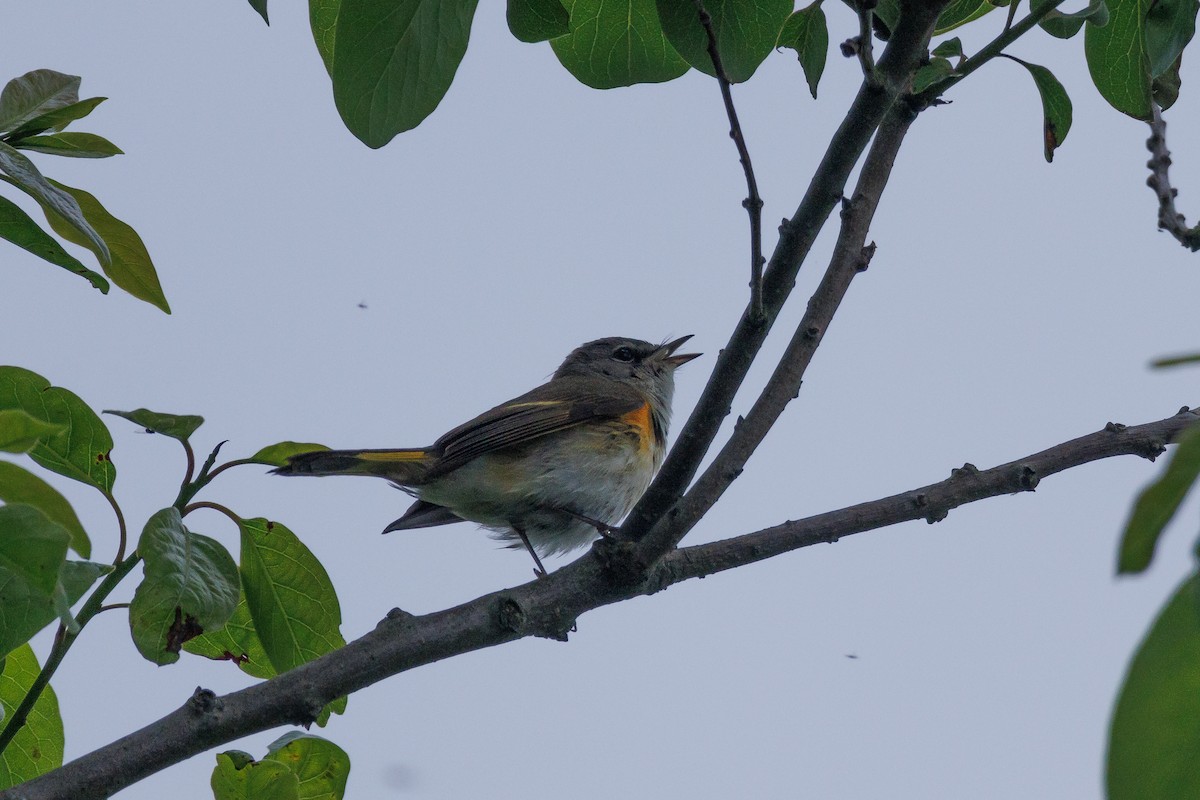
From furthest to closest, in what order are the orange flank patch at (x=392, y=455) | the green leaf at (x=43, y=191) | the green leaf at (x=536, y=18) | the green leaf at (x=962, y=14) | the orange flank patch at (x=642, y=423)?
1. the orange flank patch at (x=642, y=423)
2. the orange flank patch at (x=392, y=455)
3. the green leaf at (x=962, y=14)
4. the green leaf at (x=536, y=18)
5. the green leaf at (x=43, y=191)

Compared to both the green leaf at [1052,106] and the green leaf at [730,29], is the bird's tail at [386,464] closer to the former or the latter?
the green leaf at [730,29]

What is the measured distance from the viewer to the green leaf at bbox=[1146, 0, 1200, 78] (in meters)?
2.08

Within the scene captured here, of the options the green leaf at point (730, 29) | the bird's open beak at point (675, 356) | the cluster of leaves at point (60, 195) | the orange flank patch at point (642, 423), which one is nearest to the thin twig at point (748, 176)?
the green leaf at point (730, 29)

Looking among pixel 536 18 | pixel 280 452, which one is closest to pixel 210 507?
pixel 280 452

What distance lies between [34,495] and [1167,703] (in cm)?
106

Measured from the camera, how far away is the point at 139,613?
1908 millimetres

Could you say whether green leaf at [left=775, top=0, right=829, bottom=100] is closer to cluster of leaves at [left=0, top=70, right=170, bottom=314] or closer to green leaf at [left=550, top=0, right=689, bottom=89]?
green leaf at [left=550, top=0, right=689, bottom=89]

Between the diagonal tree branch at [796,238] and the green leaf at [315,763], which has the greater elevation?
the diagonal tree branch at [796,238]

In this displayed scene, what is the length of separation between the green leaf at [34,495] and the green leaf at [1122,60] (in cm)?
207

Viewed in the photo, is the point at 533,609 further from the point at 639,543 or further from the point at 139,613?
the point at 139,613

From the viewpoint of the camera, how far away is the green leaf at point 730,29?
202 cm

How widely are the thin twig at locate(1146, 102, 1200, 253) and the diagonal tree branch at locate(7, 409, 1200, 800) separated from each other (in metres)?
0.48

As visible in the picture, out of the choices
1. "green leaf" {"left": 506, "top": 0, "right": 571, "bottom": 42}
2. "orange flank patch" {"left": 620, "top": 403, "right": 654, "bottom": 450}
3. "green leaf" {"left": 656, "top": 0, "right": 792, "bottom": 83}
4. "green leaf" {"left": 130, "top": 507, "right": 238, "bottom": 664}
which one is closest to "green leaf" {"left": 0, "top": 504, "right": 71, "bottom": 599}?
"green leaf" {"left": 130, "top": 507, "right": 238, "bottom": 664}

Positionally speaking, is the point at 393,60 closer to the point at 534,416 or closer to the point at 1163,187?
the point at 1163,187
